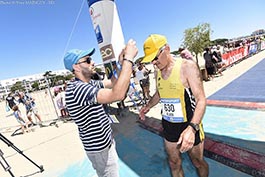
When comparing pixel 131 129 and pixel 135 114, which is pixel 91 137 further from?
pixel 135 114

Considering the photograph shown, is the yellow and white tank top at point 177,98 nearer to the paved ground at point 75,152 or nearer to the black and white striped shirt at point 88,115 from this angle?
the black and white striped shirt at point 88,115

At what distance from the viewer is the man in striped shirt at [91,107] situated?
5.94ft

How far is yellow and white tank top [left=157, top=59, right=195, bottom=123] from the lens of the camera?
90.3 inches

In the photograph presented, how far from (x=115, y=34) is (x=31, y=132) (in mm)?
5778

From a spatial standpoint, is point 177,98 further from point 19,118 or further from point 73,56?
point 19,118

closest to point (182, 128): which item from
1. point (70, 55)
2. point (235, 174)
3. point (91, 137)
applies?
point (91, 137)

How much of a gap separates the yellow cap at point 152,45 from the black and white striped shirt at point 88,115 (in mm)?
724

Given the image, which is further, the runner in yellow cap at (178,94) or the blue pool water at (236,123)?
the blue pool water at (236,123)

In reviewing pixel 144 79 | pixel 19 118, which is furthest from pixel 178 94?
pixel 19 118

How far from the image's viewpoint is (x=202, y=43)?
96.7 ft

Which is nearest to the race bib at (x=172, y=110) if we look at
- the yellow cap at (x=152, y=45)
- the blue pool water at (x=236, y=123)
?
the yellow cap at (x=152, y=45)

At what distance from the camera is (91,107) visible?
2021 mm

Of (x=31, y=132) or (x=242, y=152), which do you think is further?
(x=31, y=132)

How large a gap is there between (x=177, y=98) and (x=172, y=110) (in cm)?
18
